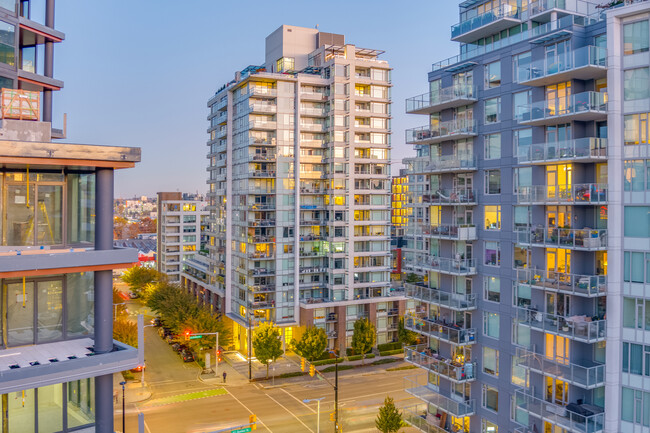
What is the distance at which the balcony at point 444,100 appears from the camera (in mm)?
37188

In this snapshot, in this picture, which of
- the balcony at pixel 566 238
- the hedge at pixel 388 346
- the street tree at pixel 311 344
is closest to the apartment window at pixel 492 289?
the balcony at pixel 566 238

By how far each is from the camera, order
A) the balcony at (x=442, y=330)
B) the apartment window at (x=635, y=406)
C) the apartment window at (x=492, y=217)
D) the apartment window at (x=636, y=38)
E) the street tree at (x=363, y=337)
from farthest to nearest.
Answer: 1. the street tree at (x=363, y=337)
2. the balcony at (x=442, y=330)
3. the apartment window at (x=492, y=217)
4. the apartment window at (x=636, y=38)
5. the apartment window at (x=635, y=406)

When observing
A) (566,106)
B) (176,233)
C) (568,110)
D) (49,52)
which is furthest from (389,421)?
(176,233)

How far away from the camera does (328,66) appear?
67.8 m

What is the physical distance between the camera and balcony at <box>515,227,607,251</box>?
1122 inches

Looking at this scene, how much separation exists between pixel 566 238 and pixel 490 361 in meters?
10.9

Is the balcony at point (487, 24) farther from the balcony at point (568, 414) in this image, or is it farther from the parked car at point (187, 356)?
the parked car at point (187, 356)

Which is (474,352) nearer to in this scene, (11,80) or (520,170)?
(520,170)

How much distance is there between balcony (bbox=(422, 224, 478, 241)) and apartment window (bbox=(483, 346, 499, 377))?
7.73 m

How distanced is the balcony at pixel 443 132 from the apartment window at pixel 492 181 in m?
3.03

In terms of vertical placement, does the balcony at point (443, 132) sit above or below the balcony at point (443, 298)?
above

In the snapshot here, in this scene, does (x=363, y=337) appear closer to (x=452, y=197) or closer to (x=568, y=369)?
(x=452, y=197)

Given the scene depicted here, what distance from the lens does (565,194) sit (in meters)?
30.1

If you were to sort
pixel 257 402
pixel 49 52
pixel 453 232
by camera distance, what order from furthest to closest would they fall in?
pixel 257 402, pixel 453 232, pixel 49 52
